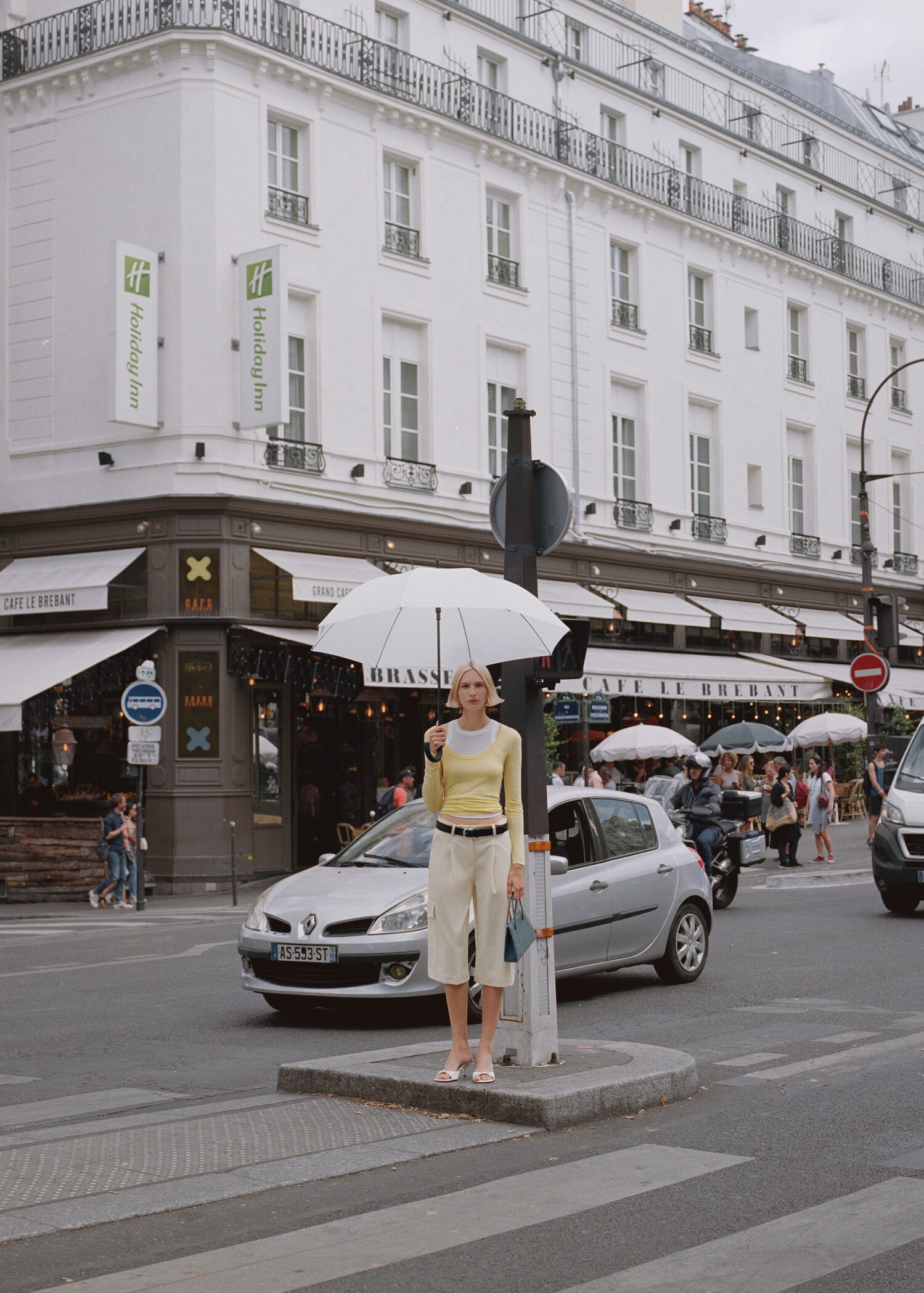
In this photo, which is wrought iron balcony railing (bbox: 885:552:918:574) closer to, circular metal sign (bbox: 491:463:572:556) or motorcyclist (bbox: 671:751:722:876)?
motorcyclist (bbox: 671:751:722:876)

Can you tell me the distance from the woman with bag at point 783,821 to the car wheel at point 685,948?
491 inches

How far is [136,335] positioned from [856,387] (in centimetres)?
2232

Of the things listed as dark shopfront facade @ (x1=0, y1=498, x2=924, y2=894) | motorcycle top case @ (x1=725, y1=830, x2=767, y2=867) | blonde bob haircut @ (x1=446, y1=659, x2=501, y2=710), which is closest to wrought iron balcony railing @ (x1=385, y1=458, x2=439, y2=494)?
dark shopfront facade @ (x1=0, y1=498, x2=924, y2=894)

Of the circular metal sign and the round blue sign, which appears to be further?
the round blue sign

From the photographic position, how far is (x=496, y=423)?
3048cm

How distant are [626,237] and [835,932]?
20.7 meters

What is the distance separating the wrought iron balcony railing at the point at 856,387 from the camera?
41.2m

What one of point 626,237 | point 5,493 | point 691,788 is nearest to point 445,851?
point 691,788

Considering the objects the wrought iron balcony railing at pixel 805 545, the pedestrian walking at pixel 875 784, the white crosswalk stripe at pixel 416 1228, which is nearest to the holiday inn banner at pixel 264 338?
the pedestrian walking at pixel 875 784

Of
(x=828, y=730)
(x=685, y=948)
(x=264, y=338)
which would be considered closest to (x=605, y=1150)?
(x=685, y=948)

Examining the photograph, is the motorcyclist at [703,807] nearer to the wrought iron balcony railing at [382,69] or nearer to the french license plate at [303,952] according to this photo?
the french license plate at [303,952]

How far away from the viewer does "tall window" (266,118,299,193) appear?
1046 inches

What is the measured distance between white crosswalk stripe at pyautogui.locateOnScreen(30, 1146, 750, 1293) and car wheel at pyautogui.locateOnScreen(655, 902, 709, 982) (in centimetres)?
550

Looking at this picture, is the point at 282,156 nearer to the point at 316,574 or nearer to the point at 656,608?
the point at 316,574
